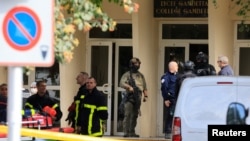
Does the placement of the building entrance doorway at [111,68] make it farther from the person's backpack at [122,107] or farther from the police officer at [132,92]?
the police officer at [132,92]

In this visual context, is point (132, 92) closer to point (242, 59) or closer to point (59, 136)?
point (242, 59)

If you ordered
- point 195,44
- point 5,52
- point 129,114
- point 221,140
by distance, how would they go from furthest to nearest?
point 195,44
point 129,114
point 221,140
point 5,52

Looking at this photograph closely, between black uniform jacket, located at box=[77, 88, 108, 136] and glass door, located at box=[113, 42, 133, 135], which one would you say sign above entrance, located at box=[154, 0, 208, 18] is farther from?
black uniform jacket, located at box=[77, 88, 108, 136]

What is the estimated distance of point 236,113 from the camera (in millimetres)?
9281

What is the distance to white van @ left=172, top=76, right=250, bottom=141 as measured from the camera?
9.30 meters

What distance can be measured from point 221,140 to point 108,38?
979 cm

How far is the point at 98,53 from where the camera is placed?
1858 cm

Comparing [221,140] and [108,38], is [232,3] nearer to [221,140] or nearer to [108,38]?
[108,38]

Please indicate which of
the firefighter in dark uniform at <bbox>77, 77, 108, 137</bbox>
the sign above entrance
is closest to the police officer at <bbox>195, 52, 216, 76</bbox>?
the firefighter in dark uniform at <bbox>77, 77, 108, 137</bbox>

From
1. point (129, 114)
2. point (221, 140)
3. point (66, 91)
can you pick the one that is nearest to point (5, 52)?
point (221, 140)

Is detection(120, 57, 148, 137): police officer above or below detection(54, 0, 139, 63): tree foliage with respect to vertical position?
below

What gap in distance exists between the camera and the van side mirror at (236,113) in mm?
9164

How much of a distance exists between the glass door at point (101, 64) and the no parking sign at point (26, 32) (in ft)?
44.4

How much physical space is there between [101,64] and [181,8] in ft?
8.05
